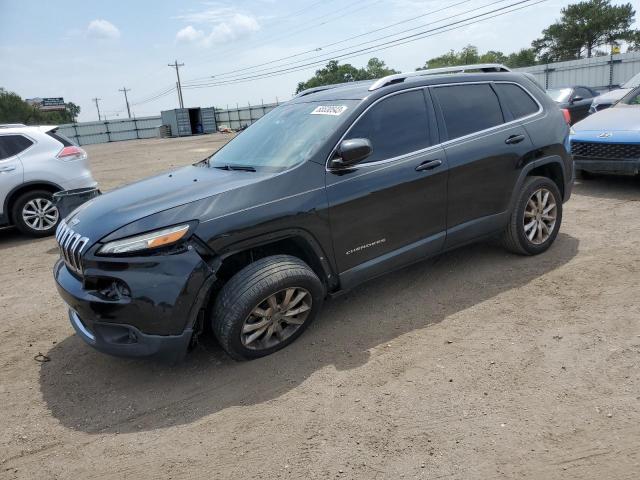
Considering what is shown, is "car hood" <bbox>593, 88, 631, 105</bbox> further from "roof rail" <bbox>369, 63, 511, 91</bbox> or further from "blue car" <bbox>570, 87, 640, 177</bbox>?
"roof rail" <bbox>369, 63, 511, 91</bbox>

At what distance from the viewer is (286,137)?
402cm

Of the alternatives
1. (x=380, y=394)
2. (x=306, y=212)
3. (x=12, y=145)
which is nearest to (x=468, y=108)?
(x=306, y=212)

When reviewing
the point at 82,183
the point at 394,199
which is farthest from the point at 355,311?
the point at 82,183

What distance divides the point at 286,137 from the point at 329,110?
0.40 metres

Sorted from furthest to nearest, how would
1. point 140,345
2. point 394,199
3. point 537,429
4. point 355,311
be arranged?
point 355,311
point 394,199
point 140,345
point 537,429

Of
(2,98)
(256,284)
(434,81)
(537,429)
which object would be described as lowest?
(537,429)

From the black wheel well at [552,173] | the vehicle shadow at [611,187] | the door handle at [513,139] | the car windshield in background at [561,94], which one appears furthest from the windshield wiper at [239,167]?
the car windshield in background at [561,94]

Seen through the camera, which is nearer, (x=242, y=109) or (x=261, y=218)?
(x=261, y=218)

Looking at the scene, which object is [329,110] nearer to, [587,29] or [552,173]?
[552,173]

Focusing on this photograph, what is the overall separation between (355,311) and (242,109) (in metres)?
47.2

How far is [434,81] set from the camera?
14.1 ft

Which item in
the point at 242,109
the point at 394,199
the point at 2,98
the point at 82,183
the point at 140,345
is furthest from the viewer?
the point at 2,98

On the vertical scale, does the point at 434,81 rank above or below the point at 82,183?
above

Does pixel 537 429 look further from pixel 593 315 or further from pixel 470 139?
pixel 470 139
